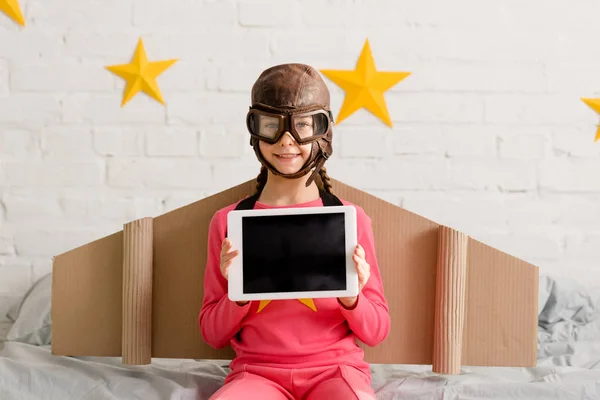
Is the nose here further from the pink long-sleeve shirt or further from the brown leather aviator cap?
the pink long-sleeve shirt

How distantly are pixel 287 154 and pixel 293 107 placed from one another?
7 centimetres

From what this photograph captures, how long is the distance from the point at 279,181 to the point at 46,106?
0.89 meters

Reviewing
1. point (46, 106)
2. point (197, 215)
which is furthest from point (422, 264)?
point (46, 106)

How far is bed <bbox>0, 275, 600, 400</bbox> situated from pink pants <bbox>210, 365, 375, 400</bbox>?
104 millimetres

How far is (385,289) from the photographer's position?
135 centimetres

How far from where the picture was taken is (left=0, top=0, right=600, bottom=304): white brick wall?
1.84m

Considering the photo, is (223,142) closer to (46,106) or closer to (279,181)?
(46,106)

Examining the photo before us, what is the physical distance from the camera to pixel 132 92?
1.85 m

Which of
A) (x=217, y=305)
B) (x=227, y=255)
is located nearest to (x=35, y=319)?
(x=217, y=305)

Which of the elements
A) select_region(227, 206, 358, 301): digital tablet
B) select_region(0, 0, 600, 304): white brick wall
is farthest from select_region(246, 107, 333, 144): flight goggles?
select_region(0, 0, 600, 304): white brick wall

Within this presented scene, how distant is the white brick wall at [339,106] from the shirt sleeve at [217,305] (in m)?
0.59

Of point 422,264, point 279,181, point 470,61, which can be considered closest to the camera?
point 279,181

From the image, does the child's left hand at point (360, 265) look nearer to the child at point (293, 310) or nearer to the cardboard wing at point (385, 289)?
the child at point (293, 310)

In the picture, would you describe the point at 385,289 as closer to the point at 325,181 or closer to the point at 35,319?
the point at 325,181
